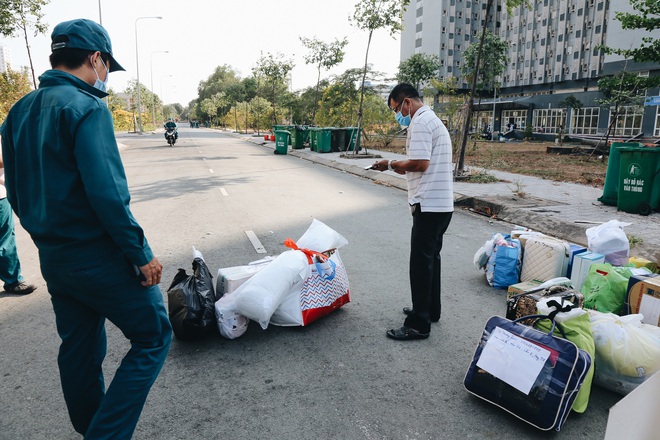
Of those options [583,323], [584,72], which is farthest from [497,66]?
[583,323]

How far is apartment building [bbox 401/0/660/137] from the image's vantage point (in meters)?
44.5

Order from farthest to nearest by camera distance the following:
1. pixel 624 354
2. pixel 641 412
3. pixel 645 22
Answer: pixel 645 22 → pixel 624 354 → pixel 641 412

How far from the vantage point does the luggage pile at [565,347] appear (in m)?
2.69

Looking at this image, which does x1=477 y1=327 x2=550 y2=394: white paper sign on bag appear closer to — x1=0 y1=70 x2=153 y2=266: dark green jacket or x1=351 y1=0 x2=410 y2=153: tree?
x1=0 y1=70 x2=153 y2=266: dark green jacket

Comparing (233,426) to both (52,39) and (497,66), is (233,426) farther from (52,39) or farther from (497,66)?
(497,66)

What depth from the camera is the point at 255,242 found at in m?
6.61

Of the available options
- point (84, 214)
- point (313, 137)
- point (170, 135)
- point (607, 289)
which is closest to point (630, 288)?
point (607, 289)

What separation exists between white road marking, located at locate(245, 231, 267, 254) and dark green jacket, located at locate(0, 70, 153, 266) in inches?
160

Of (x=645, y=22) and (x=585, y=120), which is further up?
(x=645, y=22)

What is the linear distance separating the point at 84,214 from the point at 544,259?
4274 millimetres

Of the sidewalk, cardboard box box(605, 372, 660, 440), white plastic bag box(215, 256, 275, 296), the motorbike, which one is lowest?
the sidewalk

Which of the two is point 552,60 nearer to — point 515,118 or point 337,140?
point 515,118

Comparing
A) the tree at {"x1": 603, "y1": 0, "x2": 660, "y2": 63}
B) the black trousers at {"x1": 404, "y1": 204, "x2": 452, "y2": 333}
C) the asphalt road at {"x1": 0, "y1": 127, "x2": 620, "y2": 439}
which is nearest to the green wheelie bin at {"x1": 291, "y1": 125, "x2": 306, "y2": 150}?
the tree at {"x1": 603, "y1": 0, "x2": 660, "y2": 63}

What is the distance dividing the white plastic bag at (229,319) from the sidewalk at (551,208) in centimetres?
479
